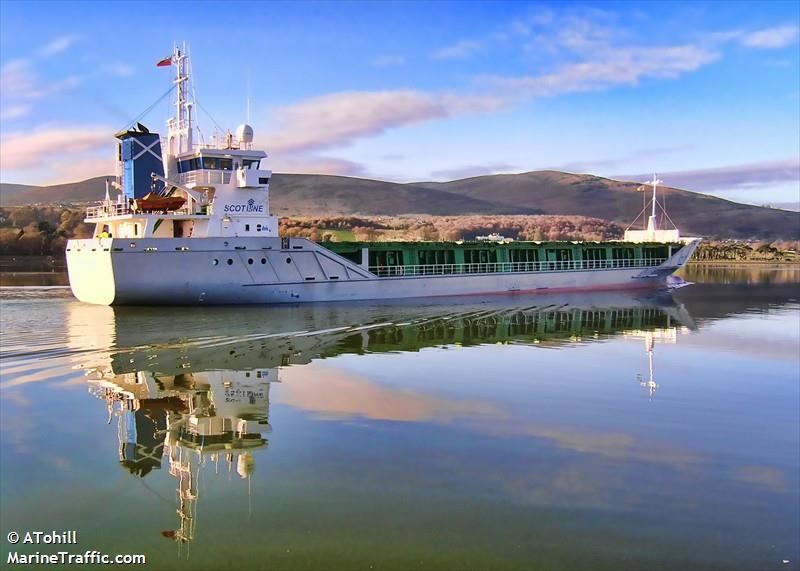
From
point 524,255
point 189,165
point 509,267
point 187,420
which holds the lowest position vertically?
point 187,420

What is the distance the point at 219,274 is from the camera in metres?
26.9

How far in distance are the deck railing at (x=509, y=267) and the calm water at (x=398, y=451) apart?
14.1m

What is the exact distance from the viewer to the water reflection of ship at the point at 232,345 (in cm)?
964

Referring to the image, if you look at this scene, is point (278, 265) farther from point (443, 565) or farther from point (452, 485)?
point (443, 565)

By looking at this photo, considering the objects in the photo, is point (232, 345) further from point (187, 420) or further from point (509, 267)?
point (509, 267)

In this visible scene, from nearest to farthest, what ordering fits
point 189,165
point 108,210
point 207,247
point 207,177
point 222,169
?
point 207,247 → point 207,177 → point 222,169 → point 189,165 → point 108,210

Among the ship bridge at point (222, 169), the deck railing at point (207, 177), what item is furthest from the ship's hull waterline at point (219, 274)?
the deck railing at point (207, 177)

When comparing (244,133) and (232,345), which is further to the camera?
(244,133)

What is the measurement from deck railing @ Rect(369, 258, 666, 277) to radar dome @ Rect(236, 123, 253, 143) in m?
8.30

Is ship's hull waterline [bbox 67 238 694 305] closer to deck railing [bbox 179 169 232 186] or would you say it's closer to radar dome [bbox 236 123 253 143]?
deck railing [bbox 179 169 232 186]

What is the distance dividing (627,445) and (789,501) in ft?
7.78

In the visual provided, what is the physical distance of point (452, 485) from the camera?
812 centimetres

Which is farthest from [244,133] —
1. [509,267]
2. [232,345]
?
[509,267]

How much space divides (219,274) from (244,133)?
6768 mm
